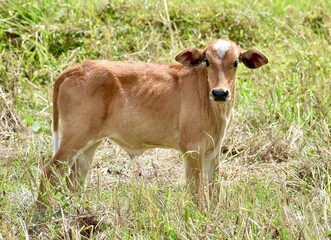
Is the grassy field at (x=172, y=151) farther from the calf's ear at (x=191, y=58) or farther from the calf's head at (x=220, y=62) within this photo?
the calf's ear at (x=191, y=58)

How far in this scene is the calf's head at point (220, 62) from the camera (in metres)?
7.41

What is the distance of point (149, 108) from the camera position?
798 centimetres

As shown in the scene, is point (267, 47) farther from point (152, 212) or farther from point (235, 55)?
point (152, 212)

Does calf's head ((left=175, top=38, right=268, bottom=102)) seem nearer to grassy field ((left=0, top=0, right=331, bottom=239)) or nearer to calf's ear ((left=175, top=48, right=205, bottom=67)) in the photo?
calf's ear ((left=175, top=48, right=205, bottom=67))

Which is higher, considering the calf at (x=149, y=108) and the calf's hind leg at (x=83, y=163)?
the calf at (x=149, y=108)

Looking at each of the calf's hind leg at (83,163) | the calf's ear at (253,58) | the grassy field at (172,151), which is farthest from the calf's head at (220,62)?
the calf's hind leg at (83,163)

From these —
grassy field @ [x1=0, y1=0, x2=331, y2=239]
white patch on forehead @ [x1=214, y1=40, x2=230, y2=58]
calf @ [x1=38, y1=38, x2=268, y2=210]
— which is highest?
white patch on forehead @ [x1=214, y1=40, x2=230, y2=58]

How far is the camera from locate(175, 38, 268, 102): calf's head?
741 cm

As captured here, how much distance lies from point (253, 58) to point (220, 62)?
0.42 meters

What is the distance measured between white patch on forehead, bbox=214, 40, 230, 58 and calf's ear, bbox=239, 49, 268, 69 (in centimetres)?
23

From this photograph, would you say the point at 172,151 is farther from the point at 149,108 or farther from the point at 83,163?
the point at 83,163

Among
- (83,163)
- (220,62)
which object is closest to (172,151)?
(83,163)

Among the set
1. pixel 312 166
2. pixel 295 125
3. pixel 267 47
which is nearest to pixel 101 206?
pixel 312 166

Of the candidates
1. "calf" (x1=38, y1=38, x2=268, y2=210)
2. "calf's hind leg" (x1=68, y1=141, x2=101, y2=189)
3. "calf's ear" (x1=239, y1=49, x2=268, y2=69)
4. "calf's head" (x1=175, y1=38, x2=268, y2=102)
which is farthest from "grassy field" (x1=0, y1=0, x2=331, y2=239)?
Answer: "calf's ear" (x1=239, y1=49, x2=268, y2=69)
